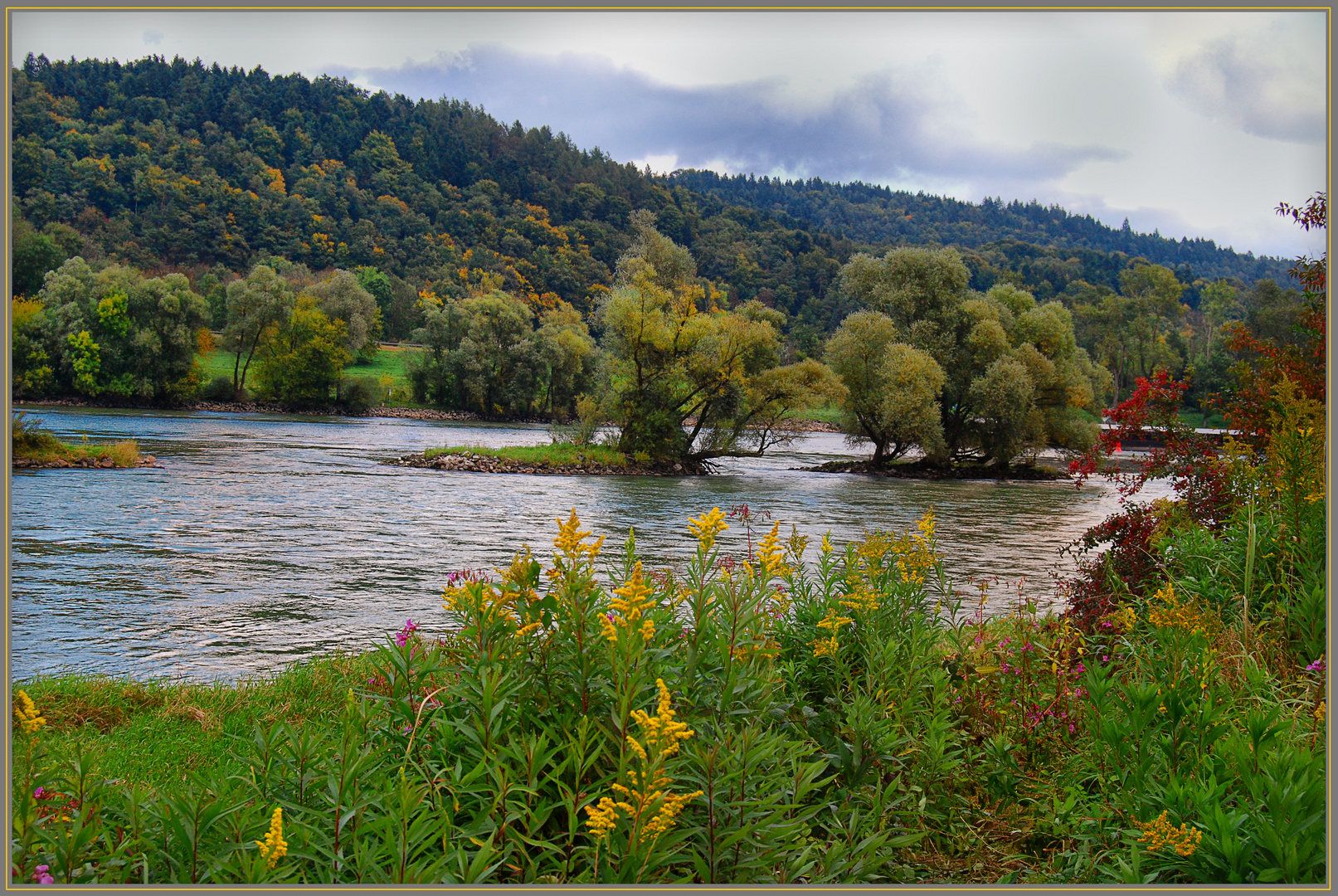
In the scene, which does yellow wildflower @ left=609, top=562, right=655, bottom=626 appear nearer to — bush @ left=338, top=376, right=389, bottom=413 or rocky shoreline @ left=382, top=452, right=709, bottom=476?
rocky shoreline @ left=382, top=452, right=709, bottom=476

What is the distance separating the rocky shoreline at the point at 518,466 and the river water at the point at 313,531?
101 centimetres

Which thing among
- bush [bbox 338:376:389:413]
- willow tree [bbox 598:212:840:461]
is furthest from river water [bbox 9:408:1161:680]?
bush [bbox 338:376:389:413]

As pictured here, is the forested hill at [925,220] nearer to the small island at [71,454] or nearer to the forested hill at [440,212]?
the forested hill at [440,212]

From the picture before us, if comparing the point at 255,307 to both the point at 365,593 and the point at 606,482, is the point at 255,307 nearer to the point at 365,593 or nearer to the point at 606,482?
the point at 606,482

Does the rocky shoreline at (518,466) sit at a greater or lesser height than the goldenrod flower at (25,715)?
lesser

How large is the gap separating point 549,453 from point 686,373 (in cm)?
692

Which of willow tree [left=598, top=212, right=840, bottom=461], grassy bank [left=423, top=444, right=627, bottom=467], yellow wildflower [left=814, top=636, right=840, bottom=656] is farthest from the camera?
willow tree [left=598, top=212, right=840, bottom=461]

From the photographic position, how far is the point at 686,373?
33.4 metres

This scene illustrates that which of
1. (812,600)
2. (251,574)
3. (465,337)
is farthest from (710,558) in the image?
(465,337)

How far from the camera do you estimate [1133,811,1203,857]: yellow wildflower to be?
170cm

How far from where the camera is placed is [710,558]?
228cm

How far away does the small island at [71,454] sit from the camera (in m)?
22.3

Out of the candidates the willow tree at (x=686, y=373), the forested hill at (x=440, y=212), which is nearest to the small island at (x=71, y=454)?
the forested hill at (x=440, y=212)

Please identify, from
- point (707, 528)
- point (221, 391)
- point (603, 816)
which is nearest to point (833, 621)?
point (707, 528)
